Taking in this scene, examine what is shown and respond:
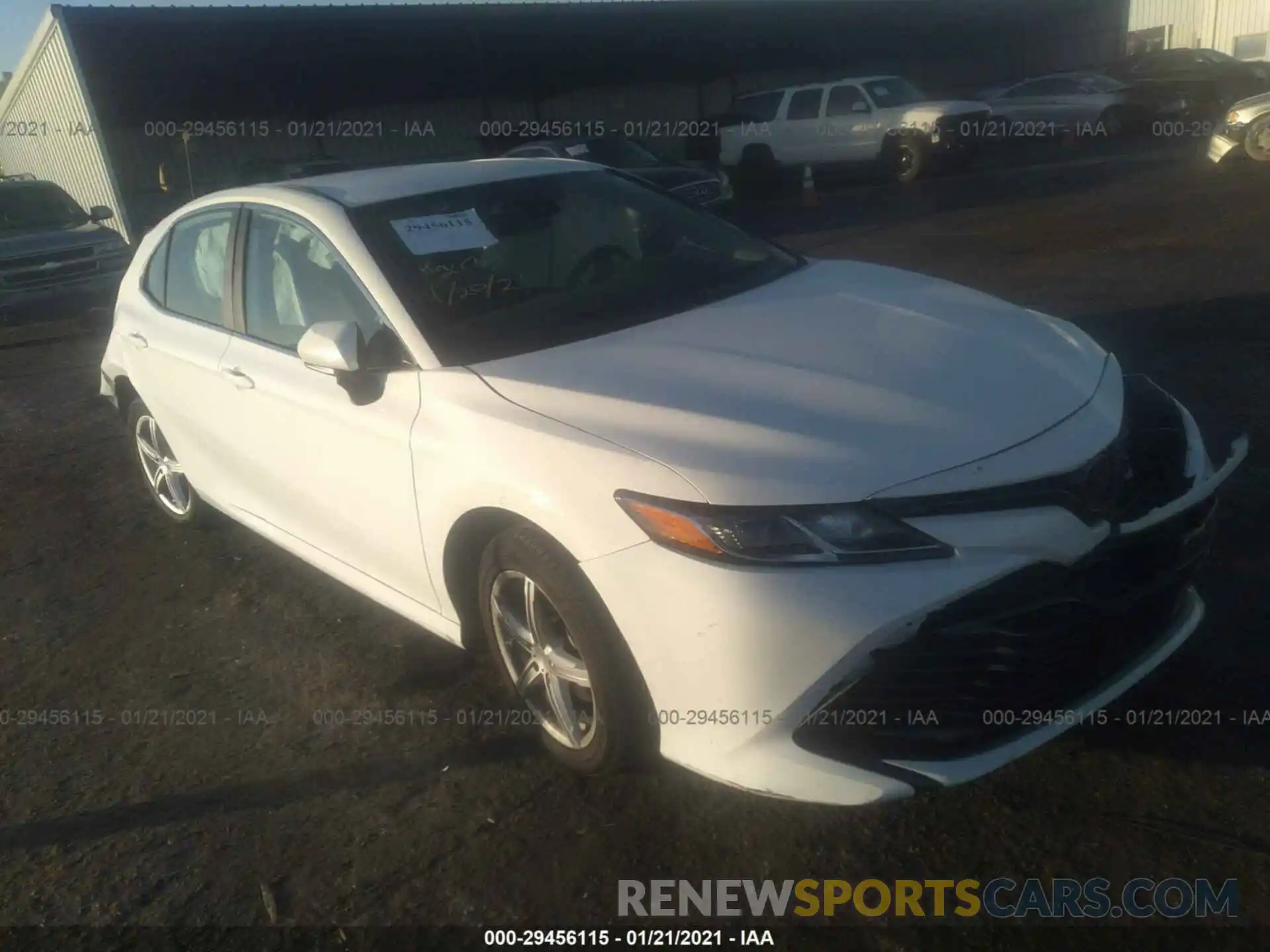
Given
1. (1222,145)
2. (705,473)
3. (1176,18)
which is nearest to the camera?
(705,473)

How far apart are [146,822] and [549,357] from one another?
182cm

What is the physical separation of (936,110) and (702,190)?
5.38 meters

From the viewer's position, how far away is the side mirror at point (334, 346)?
3201mm

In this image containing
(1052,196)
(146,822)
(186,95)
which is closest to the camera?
(146,822)

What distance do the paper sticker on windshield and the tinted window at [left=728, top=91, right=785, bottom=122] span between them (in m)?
17.5

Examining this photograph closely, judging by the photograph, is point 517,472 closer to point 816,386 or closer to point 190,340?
point 816,386

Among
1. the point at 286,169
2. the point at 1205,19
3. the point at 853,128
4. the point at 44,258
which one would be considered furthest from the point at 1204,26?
the point at 44,258

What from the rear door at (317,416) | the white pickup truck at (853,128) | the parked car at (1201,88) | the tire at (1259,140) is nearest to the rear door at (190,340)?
the rear door at (317,416)

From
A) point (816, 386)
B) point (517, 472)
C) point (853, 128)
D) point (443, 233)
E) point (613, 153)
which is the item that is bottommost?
point (853, 128)

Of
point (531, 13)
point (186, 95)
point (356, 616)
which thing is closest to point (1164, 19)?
point (531, 13)

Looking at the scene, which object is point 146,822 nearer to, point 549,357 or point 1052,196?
point 549,357

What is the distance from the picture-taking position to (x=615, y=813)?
3008 millimetres

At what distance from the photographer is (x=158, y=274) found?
4918 millimetres

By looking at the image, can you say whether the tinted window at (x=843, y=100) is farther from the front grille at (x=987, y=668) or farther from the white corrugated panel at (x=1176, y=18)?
the white corrugated panel at (x=1176, y=18)
